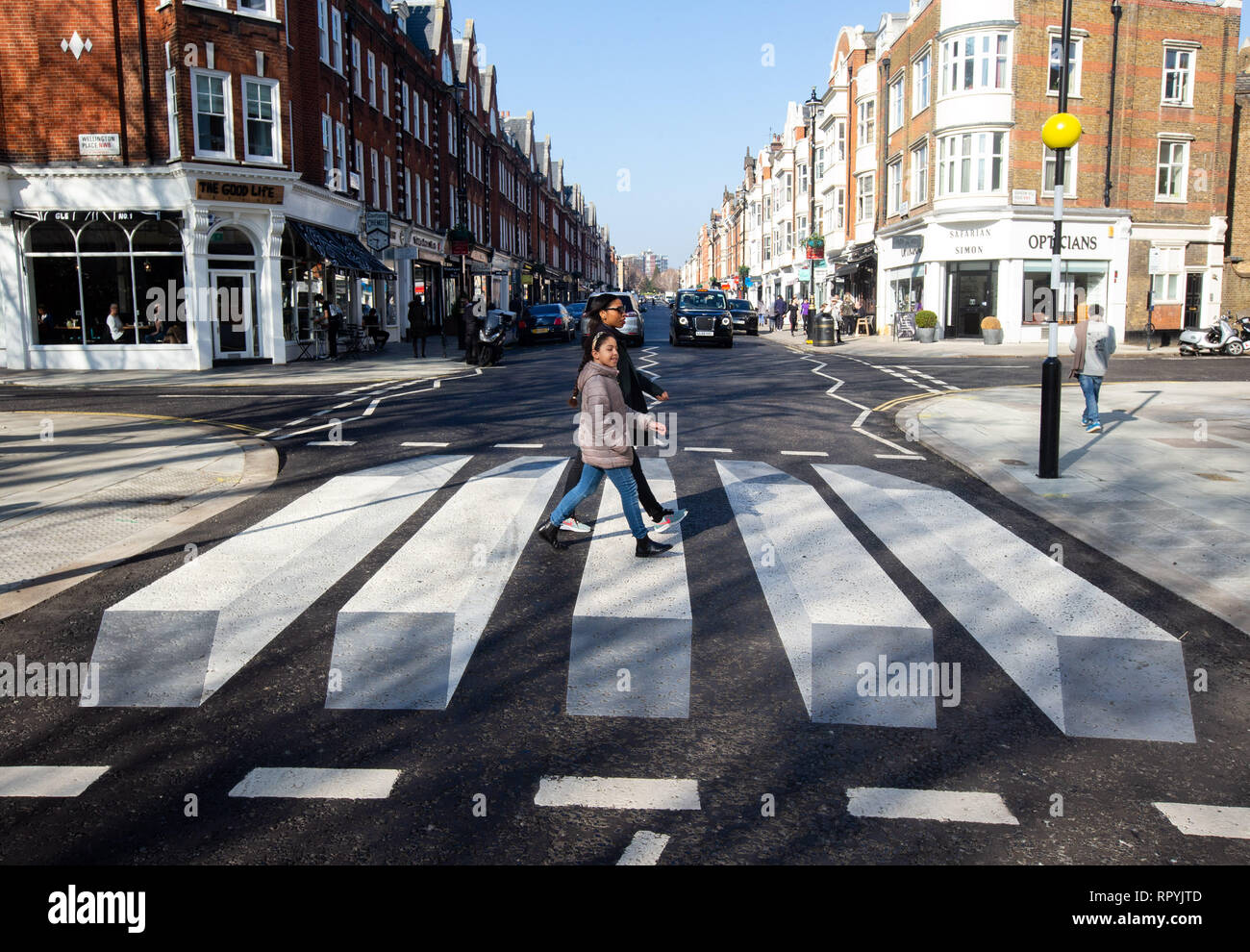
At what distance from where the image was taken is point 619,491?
21.4 ft

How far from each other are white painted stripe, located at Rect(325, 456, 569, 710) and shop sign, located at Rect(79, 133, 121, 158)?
Result: 20.6 meters

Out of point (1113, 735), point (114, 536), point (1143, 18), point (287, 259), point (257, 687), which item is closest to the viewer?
point (1113, 735)

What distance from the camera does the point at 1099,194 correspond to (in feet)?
116

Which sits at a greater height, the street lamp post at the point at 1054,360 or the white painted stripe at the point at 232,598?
the street lamp post at the point at 1054,360

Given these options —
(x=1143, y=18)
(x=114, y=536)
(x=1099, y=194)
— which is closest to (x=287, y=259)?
(x=114, y=536)

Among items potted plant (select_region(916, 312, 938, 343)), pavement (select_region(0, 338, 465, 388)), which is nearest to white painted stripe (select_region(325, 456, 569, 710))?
pavement (select_region(0, 338, 465, 388))

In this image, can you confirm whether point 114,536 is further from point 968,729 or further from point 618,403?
point 968,729

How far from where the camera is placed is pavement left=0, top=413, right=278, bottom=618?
21.3 ft

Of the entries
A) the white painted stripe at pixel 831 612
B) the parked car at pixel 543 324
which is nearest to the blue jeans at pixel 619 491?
the white painted stripe at pixel 831 612

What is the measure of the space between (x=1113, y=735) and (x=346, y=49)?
32714 mm

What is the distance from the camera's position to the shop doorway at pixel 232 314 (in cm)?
2472

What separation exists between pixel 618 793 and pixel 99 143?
25.7 meters

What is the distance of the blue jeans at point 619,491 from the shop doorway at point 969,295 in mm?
32440

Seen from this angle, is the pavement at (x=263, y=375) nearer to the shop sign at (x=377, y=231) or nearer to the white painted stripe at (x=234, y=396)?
the white painted stripe at (x=234, y=396)
